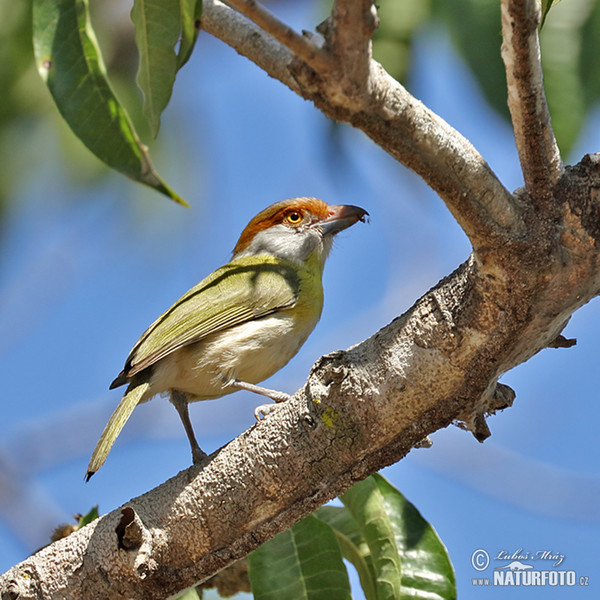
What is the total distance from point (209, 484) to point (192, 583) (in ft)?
1.21

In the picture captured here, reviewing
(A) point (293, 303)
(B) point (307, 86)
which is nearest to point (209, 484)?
(B) point (307, 86)

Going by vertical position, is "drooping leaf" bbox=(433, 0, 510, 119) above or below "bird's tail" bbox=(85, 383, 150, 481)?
above

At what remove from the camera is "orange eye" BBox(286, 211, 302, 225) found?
552 cm

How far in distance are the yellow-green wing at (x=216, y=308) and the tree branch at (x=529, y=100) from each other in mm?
2146

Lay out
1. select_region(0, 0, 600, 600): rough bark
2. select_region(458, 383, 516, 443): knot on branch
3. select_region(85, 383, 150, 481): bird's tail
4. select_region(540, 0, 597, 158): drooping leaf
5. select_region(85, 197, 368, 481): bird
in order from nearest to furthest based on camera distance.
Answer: select_region(0, 0, 600, 600): rough bark < select_region(458, 383, 516, 443): knot on branch < select_region(540, 0, 597, 158): drooping leaf < select_region(85, 383, 150, 481): bird's tail < select_region(85, 197, 368, 481): bird

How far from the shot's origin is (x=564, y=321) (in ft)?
7.36

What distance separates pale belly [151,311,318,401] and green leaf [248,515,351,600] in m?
1.15

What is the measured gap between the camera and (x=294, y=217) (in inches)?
219

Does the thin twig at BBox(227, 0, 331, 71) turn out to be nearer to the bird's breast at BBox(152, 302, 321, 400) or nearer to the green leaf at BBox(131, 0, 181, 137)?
the green leaf at BBox(131, 0, 181, 137)

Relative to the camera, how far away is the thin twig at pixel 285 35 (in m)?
1.39

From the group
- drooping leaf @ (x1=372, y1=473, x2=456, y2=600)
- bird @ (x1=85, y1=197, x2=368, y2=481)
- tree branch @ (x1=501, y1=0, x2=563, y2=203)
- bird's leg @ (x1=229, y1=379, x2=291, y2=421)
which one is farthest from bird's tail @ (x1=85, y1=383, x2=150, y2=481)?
tree branch @ (x1=501, y1=0, x2=563, y2=203)

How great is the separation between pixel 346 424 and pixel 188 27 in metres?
1.19

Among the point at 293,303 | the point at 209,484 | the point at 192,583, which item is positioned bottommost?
the point at 192,583

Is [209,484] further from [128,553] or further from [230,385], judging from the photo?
[230,385]
